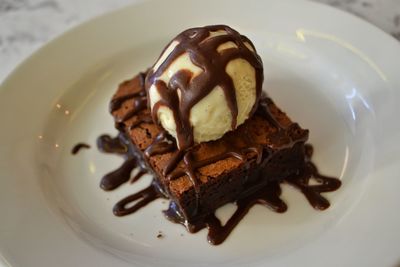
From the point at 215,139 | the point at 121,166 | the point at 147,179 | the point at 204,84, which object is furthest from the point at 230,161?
the point at 121,166

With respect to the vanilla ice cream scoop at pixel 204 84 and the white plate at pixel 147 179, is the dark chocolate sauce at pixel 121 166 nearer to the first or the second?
the white plate at pixel 147 179

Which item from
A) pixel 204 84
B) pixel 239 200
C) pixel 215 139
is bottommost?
pixel 239 200

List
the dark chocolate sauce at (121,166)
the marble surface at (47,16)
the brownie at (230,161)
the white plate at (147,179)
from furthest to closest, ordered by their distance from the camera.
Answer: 1. the marble surface at (47,16)
2. the dark chocolate sauce at (121,166)
3. the brownie at (230,161)
4. the white plate at (147,179)

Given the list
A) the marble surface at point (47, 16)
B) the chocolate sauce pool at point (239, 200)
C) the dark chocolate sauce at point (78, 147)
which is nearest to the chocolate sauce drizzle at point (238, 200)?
the chocolate sauce pool at point (239, 200)

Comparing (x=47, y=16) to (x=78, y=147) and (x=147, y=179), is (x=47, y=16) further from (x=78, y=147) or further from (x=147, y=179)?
(x=147, y=179)

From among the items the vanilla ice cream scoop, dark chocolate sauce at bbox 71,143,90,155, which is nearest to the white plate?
dark chocolate sauce at bbox 71,143,90,155

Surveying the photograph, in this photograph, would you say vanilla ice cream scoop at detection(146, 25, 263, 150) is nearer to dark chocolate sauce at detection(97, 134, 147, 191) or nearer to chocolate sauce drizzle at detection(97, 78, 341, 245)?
chocolate sauce drizzle at detection(97, 78, 341, 245)
